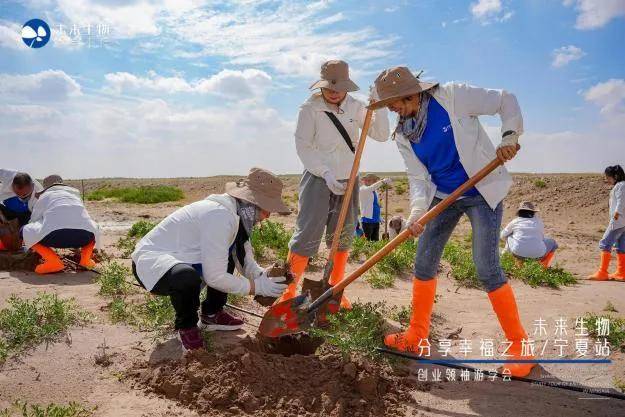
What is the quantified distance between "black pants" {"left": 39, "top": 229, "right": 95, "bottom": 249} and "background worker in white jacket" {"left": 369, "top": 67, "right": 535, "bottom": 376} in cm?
402

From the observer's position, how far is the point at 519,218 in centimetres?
740

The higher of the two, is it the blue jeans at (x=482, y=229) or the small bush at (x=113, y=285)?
the blue jeans at (x=482, y=229)

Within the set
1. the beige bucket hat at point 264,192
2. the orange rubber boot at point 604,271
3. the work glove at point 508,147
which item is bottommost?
the orange rubber boot at point 604,271

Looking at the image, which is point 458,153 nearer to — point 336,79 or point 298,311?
point 336,79

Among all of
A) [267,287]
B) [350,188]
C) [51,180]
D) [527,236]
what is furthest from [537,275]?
[51,180]

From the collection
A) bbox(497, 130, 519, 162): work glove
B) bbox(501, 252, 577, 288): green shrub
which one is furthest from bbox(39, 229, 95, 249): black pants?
bbox(501, 252, 577, 288): green shrub

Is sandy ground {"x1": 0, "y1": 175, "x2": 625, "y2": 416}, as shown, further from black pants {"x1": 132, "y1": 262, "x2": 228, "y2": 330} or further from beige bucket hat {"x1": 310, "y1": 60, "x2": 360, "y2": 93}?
beige bucket hat {"x1": 310, "y1": 60, "x2": 360, "y2": 93}

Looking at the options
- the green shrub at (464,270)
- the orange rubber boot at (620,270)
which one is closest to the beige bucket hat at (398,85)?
the green shrub at (464,270)

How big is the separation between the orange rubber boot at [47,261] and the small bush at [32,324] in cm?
164

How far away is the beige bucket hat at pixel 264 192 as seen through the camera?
3.38 m

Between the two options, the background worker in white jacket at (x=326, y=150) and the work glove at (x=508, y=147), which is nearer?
the work glove at (x=508, y=147)

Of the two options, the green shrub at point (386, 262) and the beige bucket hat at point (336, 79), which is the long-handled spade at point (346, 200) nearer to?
the beige bucket hat at point (336, 79)

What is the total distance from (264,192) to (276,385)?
1196mm

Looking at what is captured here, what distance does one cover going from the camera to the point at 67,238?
5.87 metres
